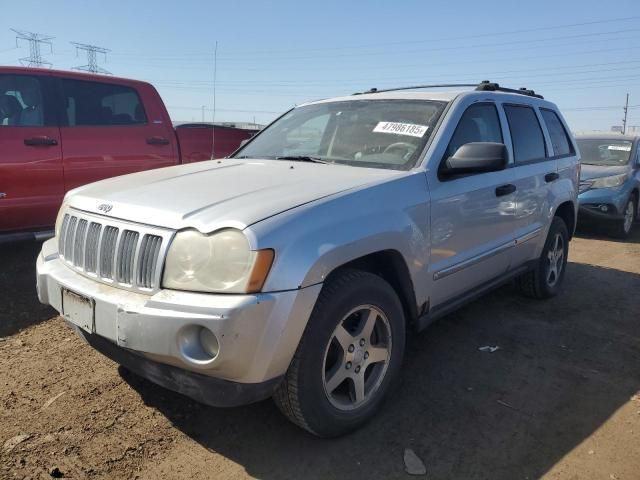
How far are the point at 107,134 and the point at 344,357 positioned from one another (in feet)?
13.2

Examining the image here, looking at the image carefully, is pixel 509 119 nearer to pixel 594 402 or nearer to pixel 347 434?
pixel 594 402

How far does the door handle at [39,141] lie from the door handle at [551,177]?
14.9 feet

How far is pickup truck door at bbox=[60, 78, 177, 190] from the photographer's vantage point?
5.25 metres

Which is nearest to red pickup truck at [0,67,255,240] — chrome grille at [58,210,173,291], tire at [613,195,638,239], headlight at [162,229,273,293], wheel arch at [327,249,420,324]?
chrome grille at [58,210,173,291]

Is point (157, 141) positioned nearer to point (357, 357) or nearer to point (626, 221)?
point (357, 357)

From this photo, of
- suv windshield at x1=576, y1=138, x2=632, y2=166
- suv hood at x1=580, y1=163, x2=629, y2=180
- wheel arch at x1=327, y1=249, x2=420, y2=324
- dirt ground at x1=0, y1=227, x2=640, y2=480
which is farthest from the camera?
suv windshield at x1=576, y1=138, x2=632, y2=166

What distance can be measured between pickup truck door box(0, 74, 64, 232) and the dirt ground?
1156 millimetres

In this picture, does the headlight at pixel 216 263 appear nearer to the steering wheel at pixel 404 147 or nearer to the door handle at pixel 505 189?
the steering wheel at pixel 404 147

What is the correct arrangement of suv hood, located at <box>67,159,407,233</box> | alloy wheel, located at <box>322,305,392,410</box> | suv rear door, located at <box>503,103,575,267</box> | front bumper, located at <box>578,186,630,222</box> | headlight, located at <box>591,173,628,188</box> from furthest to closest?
1. headlight, located at <box>591,173,628,188</box>
2. front bumper, located at <box>578,186,630,222</box>
3. suv rear door, located at <box>503,103,575,267</box>
4. alloy wheel, located at <box>322,305,392,410</box>
5. suv hood, located at <box>67,159,407,233</box>

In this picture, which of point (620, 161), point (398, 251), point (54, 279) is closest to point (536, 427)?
point (398, 251)

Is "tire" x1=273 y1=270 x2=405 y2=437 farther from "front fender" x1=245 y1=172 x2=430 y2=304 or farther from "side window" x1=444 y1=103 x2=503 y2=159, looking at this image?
"side window" x1=444 y1=103 x2=503 y2=159

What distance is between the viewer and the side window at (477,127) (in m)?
3.50

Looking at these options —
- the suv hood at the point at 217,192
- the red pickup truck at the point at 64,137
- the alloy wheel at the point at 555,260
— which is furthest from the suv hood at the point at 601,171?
the suv hood at the point at 217,192

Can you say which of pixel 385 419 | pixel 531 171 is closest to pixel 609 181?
pixel 531 171
